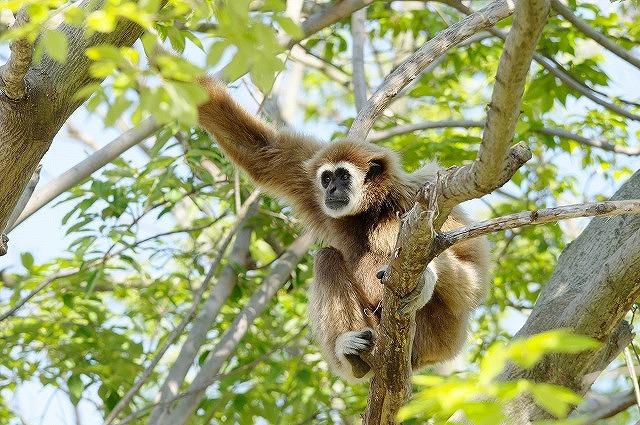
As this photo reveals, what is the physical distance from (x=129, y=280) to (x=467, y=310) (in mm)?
5097

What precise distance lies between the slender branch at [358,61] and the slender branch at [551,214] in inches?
147

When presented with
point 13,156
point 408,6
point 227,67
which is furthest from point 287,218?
point 227,67

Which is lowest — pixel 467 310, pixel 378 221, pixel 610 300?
pixel 610 300

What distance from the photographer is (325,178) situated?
7.72 meters

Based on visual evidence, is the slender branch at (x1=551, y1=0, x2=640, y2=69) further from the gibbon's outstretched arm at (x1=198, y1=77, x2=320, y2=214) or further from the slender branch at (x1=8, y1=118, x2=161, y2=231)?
the slender branch at (x1=8, y1=118, x2=161, y2=231)

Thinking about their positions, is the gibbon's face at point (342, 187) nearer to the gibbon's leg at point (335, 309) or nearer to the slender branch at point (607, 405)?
the gibbon's leg at point (335, 309)

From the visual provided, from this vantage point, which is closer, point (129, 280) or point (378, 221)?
point (378, 221)

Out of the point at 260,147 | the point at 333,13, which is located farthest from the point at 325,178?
the point at 333,13

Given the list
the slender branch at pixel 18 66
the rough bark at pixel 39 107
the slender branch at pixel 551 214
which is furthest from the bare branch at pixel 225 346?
the slender branch at pixel 551 214

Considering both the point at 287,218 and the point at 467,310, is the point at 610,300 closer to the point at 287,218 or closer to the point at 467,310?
the point at 467,310

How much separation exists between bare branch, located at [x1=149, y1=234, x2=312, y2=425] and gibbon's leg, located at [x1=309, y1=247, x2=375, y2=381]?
1560mm

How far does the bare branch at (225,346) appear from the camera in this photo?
8.66m

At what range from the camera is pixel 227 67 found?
3.27m

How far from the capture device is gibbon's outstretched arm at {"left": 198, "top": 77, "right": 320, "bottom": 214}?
7602 mm
